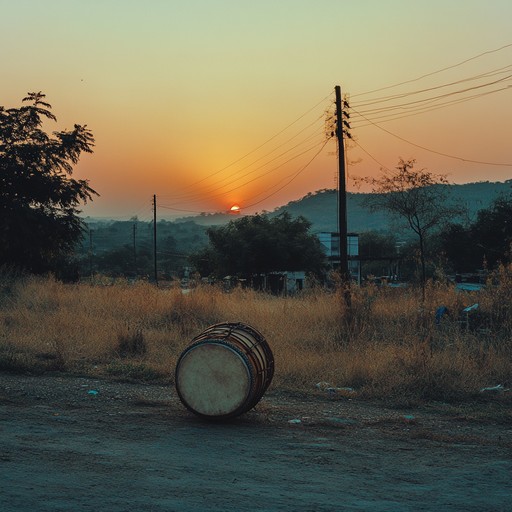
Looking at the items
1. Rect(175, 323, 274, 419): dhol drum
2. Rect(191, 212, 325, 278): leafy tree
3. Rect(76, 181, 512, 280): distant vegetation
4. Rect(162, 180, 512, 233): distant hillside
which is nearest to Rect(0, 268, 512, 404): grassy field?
Rect(76, 181, 512, 280): distant vegetation

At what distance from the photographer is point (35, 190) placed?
1154 inches

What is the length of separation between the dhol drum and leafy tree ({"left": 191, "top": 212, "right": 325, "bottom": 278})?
39.5 meters

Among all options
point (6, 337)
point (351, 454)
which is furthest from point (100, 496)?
point (6, 337)

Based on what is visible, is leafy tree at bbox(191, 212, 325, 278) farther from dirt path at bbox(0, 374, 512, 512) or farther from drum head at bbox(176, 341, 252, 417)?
drum head at bbox(176, 341, 252, 417)

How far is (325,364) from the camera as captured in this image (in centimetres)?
1102

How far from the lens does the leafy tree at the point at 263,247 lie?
47.6m

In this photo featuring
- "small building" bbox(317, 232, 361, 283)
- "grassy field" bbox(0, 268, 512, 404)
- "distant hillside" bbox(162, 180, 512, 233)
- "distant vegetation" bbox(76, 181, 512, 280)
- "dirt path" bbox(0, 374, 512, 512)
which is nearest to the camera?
"dirt path" bbox(0, 374, 512, 512)

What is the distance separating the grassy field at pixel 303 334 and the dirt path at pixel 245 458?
44.7 inches

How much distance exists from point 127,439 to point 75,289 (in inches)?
621

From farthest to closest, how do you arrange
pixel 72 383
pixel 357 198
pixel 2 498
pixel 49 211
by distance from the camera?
pixel 357 198 → pixel 49 211 → pixel 72 383 → pixel 2 498

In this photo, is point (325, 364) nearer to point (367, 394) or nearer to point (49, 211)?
point (367, 394)

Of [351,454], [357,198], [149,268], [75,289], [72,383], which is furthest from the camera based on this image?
[357,198]

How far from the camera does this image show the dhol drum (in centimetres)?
758

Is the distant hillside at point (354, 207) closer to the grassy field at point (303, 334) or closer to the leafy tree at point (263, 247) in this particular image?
the leafy tree at point (263, 247)
